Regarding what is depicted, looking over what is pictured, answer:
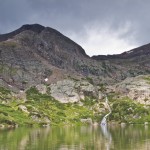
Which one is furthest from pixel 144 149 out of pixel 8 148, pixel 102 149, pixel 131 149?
pixel 8 148

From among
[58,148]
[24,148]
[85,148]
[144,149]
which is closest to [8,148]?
[24,148]

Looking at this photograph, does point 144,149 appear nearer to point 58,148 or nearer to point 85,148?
point 85,148

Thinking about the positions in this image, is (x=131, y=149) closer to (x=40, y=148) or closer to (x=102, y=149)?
(x=102, y=149)

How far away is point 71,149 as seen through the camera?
134250mm

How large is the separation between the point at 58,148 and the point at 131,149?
2845 centimetres

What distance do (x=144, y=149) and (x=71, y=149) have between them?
89.9 ft

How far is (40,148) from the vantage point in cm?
13638

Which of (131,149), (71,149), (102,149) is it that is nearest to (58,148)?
(71,149)

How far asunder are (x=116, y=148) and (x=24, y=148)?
117 ft

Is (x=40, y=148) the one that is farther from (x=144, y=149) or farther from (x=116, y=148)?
(x=144, y=149)

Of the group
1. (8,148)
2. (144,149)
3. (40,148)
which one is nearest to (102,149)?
(144,149)

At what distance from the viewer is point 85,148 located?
13612cm

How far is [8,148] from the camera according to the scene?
135375 millimetres

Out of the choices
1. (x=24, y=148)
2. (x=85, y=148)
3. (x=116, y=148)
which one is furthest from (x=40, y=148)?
(x=116, y=148)
